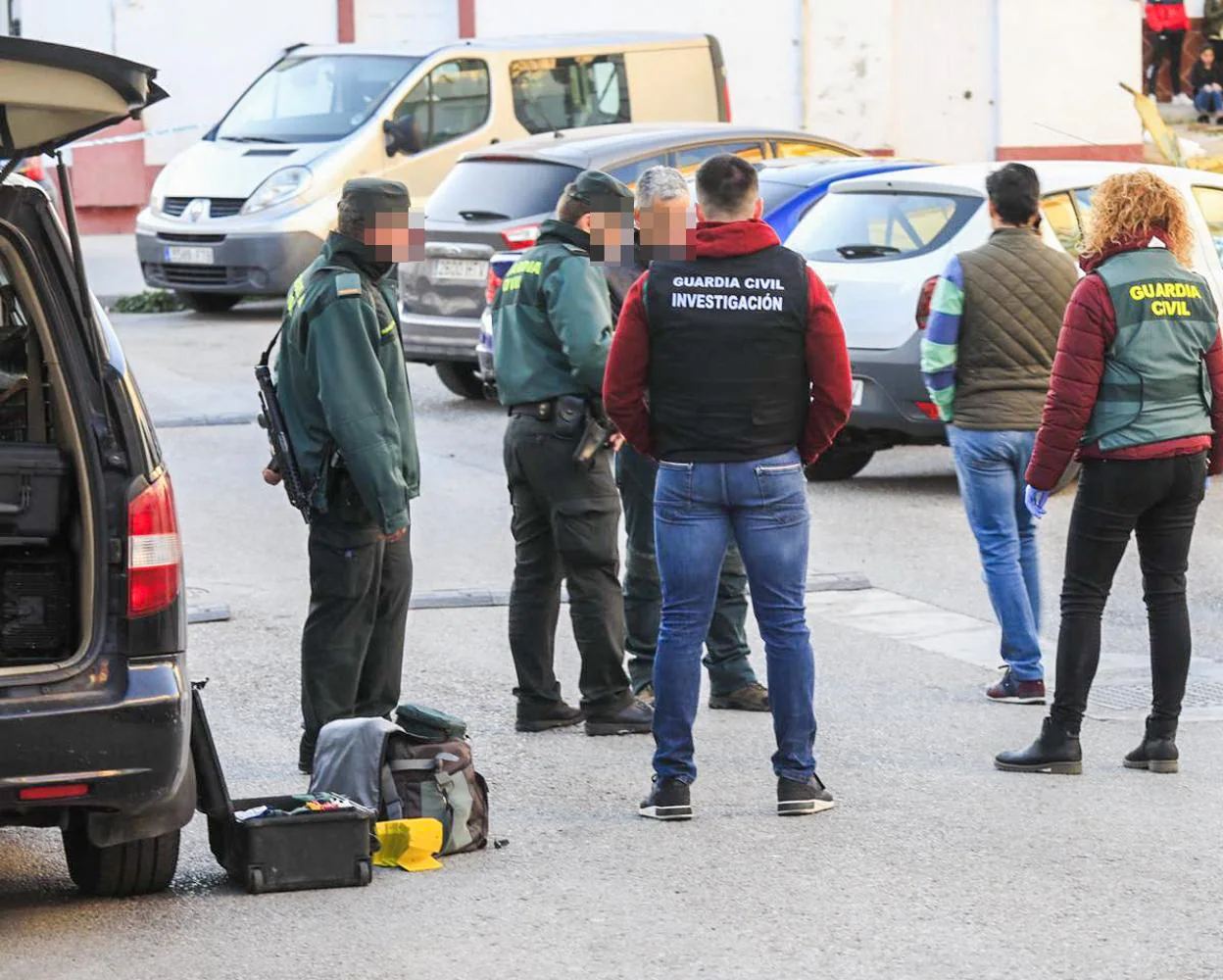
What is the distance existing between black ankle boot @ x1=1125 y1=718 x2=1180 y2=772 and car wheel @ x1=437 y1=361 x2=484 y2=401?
352 inches

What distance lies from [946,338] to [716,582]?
6.49ft

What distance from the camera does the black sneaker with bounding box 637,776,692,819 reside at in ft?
21.0

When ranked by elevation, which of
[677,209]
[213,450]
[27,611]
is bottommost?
[213,450]

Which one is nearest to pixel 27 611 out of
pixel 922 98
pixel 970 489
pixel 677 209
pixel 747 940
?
pixel 747 940

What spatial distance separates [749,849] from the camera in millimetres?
6102

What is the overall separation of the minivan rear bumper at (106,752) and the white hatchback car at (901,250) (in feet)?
22.5

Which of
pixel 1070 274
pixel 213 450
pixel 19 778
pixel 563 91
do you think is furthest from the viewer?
pixel 563 91

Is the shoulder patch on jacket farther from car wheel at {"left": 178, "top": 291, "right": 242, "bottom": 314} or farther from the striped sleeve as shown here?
car wheel at {"left": 178, "top": 291, "right": 242, "bottom": 314}

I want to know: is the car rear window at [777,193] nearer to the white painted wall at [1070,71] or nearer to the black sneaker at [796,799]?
the black sneaker at [796,799]

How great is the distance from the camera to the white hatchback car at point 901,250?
37.9ft

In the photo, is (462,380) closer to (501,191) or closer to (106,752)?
(501,191)

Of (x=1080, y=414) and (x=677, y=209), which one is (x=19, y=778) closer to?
(x=677, y=209)

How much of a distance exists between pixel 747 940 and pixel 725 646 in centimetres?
273

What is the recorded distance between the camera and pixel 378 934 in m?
5.32
